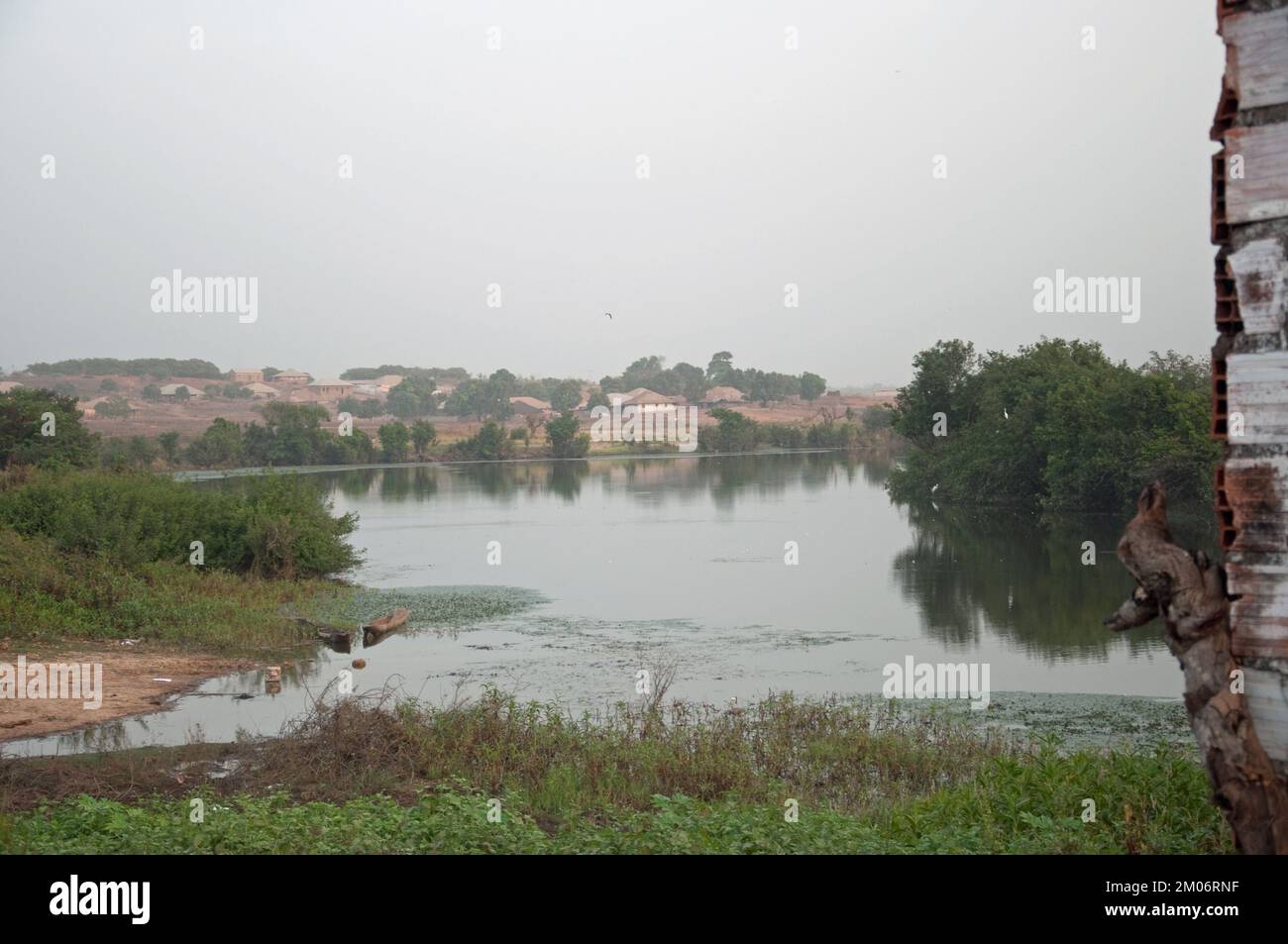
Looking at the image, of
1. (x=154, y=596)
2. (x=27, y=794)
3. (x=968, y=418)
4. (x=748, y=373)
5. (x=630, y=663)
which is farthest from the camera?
(x=748, y=373)

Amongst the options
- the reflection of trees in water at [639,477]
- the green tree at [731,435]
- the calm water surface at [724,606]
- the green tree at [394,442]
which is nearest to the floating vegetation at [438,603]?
the calm water surface at [724,606]

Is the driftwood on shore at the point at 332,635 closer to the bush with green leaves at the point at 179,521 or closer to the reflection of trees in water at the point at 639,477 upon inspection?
the bush with green leaves at the point at 179,521

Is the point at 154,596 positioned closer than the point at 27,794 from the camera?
No

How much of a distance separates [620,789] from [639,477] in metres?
48.1

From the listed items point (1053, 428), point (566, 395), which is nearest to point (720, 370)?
point (566, 395)

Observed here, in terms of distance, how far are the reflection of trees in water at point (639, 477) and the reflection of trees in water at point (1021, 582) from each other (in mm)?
12395

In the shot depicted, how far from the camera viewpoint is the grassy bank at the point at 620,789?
5852 mm

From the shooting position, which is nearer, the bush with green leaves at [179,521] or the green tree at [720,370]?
the bush with green leaves at [179,521]

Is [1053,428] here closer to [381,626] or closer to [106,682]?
[381,626]

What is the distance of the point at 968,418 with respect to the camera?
1598 inches
